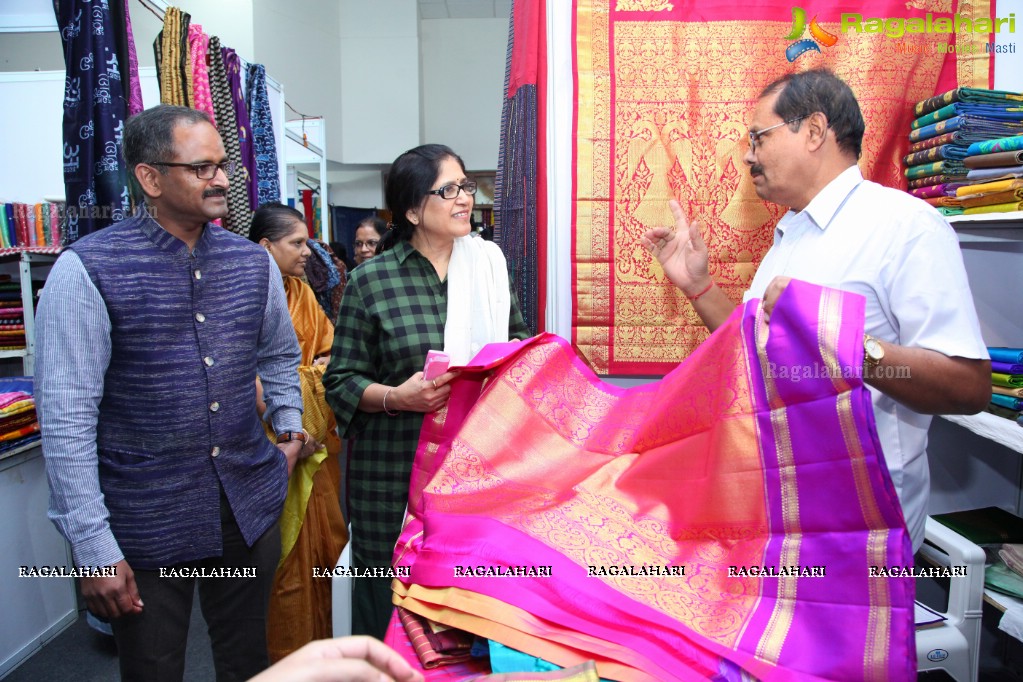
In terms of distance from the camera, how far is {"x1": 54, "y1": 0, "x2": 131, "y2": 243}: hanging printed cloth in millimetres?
2275

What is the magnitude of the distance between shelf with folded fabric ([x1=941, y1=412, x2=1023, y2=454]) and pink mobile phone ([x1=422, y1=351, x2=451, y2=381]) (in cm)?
140

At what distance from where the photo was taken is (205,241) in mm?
1603

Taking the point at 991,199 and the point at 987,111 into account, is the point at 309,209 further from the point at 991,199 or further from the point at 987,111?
the point at 991,199

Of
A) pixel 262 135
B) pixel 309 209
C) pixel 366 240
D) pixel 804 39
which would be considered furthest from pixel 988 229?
pixel 309 209

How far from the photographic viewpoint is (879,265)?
1.42m

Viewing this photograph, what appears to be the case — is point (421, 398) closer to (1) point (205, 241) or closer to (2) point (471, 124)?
(1) point (205, 241)

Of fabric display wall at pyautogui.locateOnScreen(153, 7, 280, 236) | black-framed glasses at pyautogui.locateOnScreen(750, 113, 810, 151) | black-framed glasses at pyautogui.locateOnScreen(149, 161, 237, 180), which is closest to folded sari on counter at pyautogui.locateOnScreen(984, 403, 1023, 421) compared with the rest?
black-framed glasses at pyautogui.locateOnScreen(750, 113, 810, 151)

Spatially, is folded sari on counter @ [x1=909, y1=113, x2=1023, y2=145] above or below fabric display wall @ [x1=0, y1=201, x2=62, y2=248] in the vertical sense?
above

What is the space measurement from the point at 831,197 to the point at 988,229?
1181mm

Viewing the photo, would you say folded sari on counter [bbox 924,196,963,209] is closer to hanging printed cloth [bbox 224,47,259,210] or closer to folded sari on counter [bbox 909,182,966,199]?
folded sari on counter [bbox 909,182,966,199]

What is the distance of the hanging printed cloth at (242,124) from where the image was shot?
3197 millimetres

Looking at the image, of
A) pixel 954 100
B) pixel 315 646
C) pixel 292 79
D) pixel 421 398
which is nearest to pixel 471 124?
pixel 292 79

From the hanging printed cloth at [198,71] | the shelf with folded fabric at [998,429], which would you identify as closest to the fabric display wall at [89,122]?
the hanging printed cloth at [198,71]

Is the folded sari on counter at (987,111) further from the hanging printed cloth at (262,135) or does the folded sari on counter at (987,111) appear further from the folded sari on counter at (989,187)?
the hanging printed cloth at (262,135)
